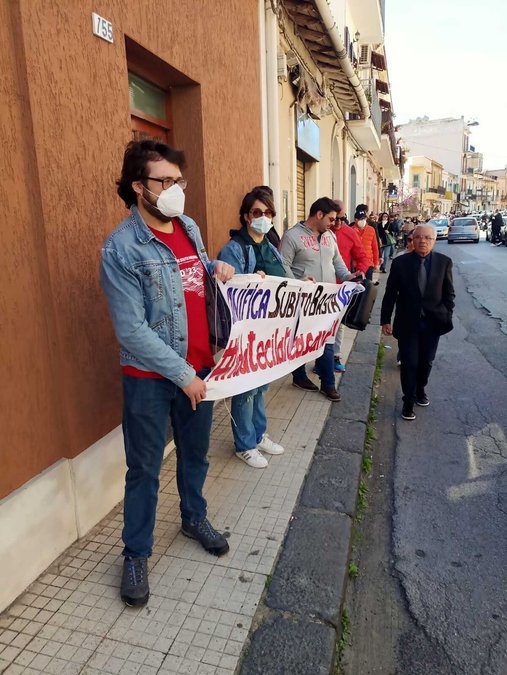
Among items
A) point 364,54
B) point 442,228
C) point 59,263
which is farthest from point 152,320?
point 442,228

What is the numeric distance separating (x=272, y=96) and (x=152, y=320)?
17.5ft

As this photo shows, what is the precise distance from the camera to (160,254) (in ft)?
7.64

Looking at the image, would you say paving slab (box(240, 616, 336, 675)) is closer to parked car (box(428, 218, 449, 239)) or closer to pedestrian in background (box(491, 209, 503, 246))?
pedestrian in background (box(491, 209, 503, 246))

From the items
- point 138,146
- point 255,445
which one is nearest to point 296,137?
point 255,445

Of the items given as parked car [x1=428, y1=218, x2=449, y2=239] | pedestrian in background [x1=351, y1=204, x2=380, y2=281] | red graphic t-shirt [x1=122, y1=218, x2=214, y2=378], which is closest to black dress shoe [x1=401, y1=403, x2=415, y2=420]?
red graphic t-shirt [x1=122, y1=218, x2=214, y2=378]

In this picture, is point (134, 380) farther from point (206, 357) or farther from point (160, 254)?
point (160, 254)

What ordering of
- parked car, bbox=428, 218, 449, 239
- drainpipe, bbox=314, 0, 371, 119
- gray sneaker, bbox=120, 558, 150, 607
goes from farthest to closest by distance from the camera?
1. parked car, bbox=428, 218, 449, 239
2. drainpipe, bbox=314, 0, 371, 119
3. gray sneaker, bbox=120, 558, 150, 607

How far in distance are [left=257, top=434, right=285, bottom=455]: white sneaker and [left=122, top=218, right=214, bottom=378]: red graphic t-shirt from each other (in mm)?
1557

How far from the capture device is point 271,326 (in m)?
3.52

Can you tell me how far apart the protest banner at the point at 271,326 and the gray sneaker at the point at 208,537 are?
2.39 feet

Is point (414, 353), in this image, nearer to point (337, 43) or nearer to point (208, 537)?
point (208, 537)

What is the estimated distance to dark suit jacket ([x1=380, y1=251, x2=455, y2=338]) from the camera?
4738 millimetres

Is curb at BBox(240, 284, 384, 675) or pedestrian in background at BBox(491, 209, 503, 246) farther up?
pedestrian in background at BBox(491, 209, 503, 246)

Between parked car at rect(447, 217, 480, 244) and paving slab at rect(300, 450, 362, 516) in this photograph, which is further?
parked car at rect(447, 217, 480, 244)
